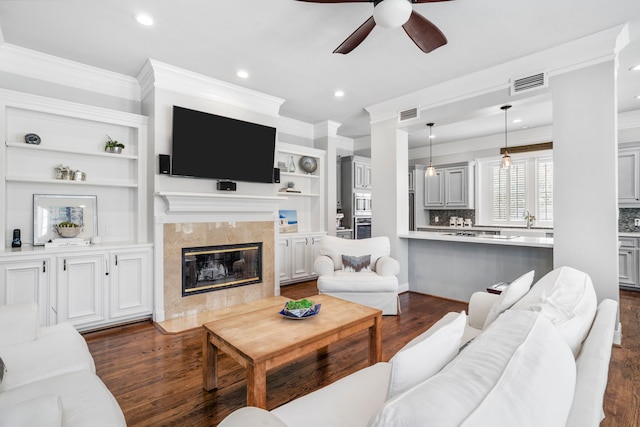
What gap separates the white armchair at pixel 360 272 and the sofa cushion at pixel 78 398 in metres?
2.37

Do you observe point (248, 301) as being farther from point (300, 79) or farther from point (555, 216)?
point (555, 216)

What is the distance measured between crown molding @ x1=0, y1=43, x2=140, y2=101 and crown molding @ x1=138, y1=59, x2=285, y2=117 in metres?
0.20

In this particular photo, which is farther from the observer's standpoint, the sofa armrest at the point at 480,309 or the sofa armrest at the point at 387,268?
the sofa armrest at the point at 387,268

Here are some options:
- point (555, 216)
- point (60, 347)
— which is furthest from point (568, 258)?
point (60, 347)

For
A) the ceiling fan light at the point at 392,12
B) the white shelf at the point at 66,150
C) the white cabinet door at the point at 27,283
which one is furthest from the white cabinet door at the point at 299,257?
the ceiling fan light at the point at 392,12

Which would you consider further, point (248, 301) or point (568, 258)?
point (248, 301)

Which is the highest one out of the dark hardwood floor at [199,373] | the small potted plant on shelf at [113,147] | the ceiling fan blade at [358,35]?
the ceiling fan blade at [358,35]

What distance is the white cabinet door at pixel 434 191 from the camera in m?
7.06

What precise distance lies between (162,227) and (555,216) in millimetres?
4063

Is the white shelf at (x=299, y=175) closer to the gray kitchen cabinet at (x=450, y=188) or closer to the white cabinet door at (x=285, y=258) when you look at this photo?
the white cabinet door at (x=285, y=258)

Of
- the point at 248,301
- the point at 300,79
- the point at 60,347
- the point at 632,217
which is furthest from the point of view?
the point at 632,217

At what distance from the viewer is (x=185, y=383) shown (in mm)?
2230

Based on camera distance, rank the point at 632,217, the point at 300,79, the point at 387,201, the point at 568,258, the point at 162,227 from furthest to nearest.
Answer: the point at 632,217 < the point at 387,201 < the point at 300,79 < the point at 162,227 < the point at 568,258

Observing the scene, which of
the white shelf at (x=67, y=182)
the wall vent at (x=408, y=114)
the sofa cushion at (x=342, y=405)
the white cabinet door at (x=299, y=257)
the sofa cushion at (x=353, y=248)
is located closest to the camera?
the sofa cushion at (x=342, y=405)
